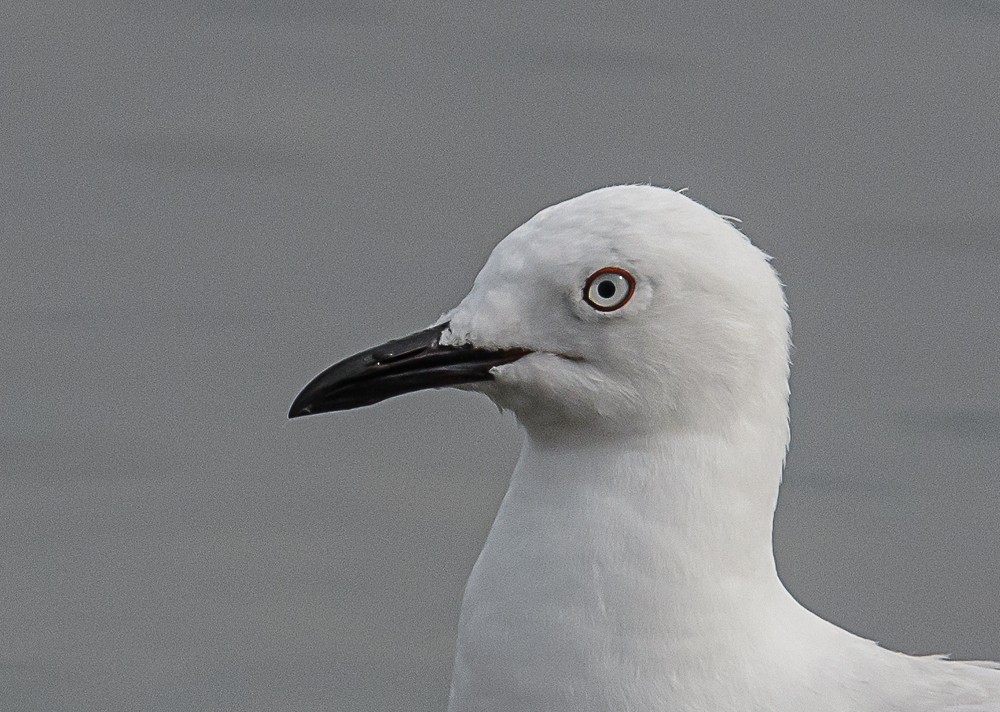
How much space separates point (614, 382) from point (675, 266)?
11.0 inches

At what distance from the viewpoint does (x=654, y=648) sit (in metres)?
4.50

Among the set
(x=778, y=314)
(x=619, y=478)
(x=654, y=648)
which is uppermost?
(x=778, y=314)

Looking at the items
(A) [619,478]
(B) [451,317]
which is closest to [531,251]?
A: (B) [451,317]

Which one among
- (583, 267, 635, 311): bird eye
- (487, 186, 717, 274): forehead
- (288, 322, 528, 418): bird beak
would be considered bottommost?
(288, 322, 528, 418): bird beak

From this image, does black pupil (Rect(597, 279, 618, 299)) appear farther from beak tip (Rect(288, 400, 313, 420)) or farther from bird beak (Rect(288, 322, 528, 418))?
beak tip (Rect(288, 400, 313, 420))

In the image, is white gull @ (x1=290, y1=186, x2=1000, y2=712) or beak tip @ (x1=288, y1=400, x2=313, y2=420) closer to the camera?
white gull @ (x1=290, y1=186, x2=1000, y2=712)

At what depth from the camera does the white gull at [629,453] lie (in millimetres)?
4379

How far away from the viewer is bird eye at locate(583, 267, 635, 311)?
4.36 m

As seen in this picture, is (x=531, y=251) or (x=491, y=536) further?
(x=491, y=536)

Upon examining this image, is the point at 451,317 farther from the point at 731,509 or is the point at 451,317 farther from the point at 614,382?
the point at 731,509

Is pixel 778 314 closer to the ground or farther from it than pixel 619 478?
farther from it

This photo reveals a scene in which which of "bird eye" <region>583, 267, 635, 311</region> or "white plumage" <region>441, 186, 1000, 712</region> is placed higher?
"bird eye" <region>583, 267, 635, 311</region>

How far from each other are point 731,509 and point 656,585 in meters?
0.23

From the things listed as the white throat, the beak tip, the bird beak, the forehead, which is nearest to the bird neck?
the white throat
